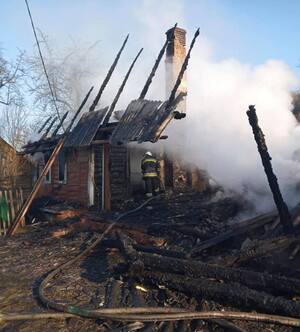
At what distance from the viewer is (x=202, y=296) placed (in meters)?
5.20

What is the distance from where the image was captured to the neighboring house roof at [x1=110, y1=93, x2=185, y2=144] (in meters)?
10.7

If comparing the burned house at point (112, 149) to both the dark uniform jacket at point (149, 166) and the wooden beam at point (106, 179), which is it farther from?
the dark uniform jacket at point (149, 166)

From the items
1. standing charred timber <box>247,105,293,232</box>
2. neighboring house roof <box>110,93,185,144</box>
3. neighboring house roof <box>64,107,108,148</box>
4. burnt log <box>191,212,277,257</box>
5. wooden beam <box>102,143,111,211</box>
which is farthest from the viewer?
wooden beam <box>102,143,111,211</box>

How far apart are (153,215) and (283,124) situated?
571 cm

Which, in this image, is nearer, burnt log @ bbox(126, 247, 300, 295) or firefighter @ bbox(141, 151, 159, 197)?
burnt log @ bbox(126, 247, 300, 295)

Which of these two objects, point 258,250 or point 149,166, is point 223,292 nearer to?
point 258,250

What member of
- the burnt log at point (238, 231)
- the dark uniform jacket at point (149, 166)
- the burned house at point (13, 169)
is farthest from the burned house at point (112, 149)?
the burnt log at point (238, 231)

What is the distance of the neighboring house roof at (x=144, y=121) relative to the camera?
35.1ft

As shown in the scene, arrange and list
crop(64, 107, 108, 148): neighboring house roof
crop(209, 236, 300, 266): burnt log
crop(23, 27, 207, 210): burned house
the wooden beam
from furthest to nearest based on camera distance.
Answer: the wooden beam < crop(64, 107, 108, 148): neighboring house roof < crop(23, 27, 207, 210): burned house < crop(209, 236, 300, 266): burnt log

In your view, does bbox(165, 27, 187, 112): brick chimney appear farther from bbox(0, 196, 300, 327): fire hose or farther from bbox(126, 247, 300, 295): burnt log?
bbox(0, 196, 300, 327): fire hose

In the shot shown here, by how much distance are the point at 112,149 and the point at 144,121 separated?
8.96 ft

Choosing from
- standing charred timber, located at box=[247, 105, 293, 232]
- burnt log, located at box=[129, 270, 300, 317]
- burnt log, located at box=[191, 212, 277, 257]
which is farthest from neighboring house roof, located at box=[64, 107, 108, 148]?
burnt log, located at box=[129, 270, 300, 317]

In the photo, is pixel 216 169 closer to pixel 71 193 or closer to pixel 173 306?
pixel 71 193

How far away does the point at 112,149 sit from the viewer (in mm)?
13859
